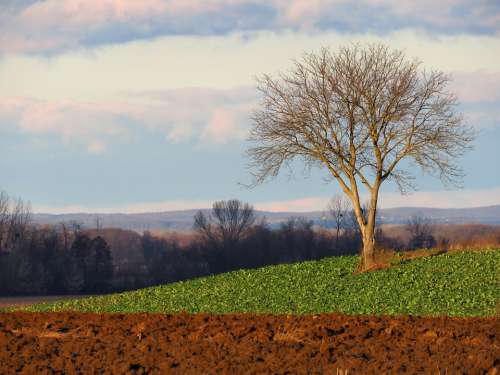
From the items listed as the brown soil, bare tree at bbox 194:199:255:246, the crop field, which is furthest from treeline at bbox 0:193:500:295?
the brown soil

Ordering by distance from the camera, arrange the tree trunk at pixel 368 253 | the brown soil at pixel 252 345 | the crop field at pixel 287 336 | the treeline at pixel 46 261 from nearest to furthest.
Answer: the brown soil at pixel 252 345 → the crop field at pixel 287 336 → the tree trunk at pixel 368 253 → the treeline at pixel 46 261

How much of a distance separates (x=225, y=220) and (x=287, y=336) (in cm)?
9677


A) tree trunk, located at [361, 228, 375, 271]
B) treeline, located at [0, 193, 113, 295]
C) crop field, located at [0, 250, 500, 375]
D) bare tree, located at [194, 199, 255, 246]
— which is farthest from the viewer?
bare tree, located at [194, 199, 255, 246]

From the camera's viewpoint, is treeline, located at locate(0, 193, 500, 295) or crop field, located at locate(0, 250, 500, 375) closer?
crop field, located at locate(0, 250, 500, 375)

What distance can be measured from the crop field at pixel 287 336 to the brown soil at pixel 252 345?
2cm

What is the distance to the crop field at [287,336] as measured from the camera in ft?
45.2

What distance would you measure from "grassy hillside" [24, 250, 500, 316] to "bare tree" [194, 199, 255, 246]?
6998 centimetres

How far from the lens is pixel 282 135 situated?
39.4 meters

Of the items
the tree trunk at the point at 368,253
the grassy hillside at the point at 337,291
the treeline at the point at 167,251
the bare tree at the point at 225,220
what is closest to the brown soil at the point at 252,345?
the grassy hillside at the point at 337,291

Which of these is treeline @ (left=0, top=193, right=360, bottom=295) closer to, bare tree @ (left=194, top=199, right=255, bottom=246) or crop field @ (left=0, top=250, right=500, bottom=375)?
bare tree @ (left=194, top=199, right=255, bottom=246)

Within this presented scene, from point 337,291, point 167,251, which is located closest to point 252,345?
point 337,291

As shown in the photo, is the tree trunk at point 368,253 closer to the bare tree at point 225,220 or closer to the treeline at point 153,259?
the treeline at point 153,259

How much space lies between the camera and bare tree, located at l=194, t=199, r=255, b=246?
4377 inches

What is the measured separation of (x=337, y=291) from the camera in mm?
33000
